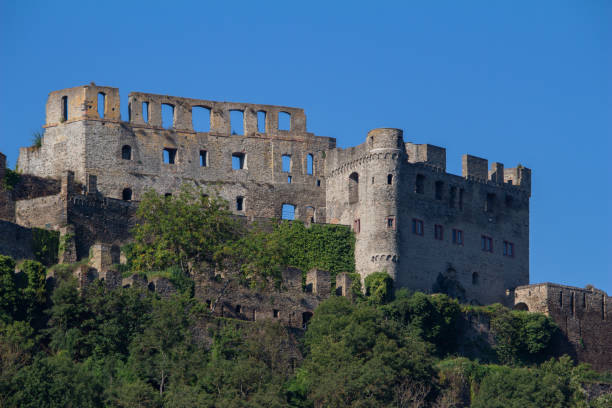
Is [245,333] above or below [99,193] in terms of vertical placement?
below

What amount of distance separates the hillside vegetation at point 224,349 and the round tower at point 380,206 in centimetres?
217

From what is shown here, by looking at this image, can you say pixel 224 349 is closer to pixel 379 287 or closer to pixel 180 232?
pixel 180 232

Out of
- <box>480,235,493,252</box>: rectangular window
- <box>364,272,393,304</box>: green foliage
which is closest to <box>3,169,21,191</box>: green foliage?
<box>364,272,393,304</box>: green foliage

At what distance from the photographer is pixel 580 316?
75.1 m

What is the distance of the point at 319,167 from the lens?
7944 centimetres

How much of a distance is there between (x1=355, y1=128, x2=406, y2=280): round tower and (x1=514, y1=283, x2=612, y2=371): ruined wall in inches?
288

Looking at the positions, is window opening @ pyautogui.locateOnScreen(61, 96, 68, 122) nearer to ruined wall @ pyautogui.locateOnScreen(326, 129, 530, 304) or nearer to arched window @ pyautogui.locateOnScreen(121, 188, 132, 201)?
arched window @ pyautogui.locateOnScreen(121, 188, 132, 201)

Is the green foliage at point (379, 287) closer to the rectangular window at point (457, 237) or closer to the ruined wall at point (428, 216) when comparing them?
→ the ruined wall at point (428, 216)

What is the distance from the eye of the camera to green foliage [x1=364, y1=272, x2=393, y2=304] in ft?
235

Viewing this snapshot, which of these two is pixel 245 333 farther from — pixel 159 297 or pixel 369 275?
pixel 369 275

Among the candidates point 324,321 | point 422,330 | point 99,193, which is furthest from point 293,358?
point 99,193

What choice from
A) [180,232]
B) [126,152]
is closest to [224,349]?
[180,232]

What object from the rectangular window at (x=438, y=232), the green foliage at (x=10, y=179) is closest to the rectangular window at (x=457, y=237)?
the rectangular window at (x=438, y=232)

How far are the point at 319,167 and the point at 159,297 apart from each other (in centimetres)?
1733
